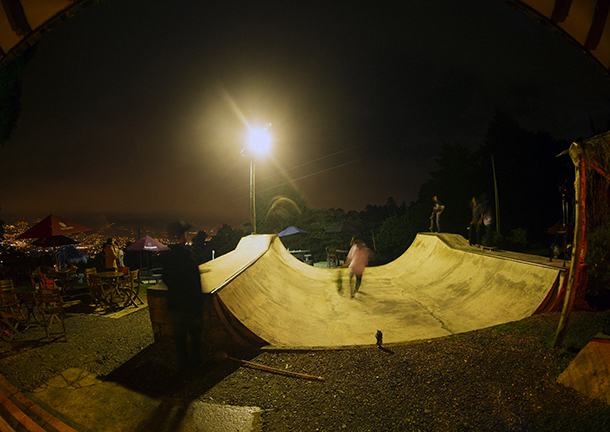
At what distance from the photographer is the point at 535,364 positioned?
3.05m

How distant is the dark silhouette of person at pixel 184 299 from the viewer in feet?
11.3

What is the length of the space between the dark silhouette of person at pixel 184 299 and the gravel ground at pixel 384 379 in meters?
0.29

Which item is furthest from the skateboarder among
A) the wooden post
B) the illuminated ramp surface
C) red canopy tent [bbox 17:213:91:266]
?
red canopy tent [bbox 17:213:91:266]

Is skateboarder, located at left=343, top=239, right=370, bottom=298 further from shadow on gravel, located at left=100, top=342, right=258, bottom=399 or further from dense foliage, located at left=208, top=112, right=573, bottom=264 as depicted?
dense foliage, located at left=208, top=112, right=573, bottom=264

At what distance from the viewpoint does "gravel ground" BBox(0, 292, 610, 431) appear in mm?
2418

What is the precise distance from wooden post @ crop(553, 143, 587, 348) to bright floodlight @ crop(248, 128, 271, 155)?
862 cm

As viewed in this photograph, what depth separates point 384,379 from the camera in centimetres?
310

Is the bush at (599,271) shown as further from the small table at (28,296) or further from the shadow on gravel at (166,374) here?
the small table at (28,296)

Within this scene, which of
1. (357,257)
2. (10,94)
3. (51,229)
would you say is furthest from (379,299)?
(10,94)

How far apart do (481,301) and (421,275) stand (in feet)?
10.8

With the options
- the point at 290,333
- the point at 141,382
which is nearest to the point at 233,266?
the point at 290,333

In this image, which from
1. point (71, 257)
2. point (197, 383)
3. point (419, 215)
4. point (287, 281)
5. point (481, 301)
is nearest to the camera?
point (197, 383)

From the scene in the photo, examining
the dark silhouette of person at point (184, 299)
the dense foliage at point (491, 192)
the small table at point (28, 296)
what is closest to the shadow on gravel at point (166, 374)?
the dark silhouette of person at point (184, 299)

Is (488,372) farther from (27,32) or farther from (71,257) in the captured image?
(71,257)
